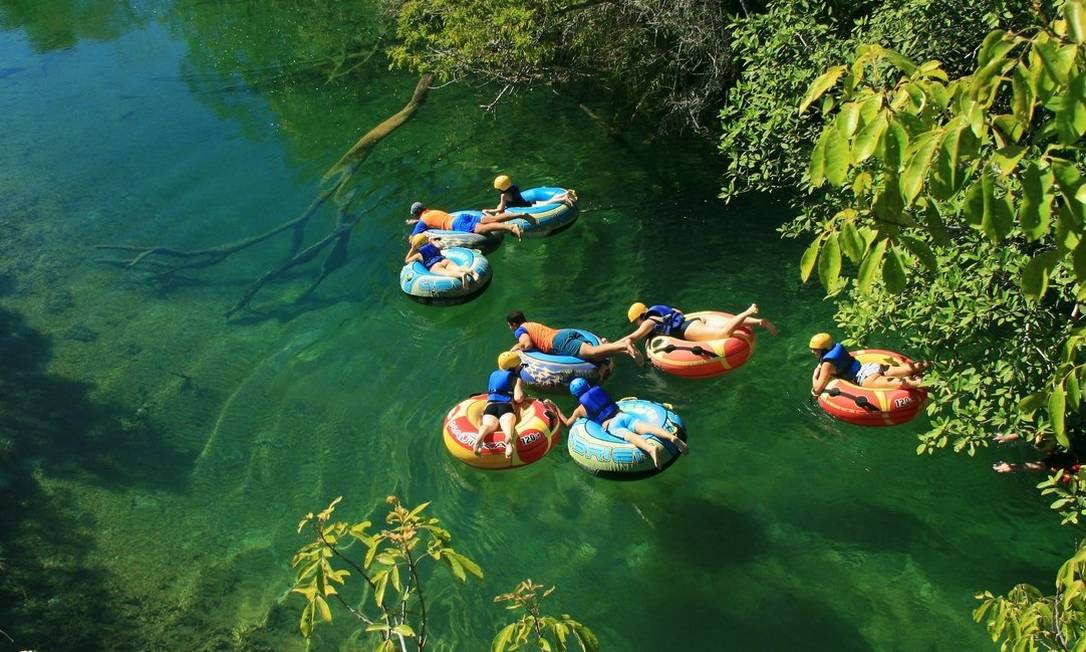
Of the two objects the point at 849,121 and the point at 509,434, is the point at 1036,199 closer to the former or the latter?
the point at 849,121

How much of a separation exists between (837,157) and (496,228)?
416 inches

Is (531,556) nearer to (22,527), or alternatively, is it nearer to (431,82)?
(22,527)

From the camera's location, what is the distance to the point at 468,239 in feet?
44.8

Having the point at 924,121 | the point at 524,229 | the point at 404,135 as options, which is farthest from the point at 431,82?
the point at 924,121

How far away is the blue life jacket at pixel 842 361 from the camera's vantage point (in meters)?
9.91

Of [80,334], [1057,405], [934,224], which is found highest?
[934,224]

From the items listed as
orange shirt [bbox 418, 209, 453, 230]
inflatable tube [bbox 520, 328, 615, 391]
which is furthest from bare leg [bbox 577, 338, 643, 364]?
orange shirt [bbox 418, 209, 453, 230]

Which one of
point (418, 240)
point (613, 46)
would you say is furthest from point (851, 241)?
point (613, 46)

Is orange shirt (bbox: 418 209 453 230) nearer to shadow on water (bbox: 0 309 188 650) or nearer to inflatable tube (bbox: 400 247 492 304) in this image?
inflatable tube (bbox: 400 247 492 304)

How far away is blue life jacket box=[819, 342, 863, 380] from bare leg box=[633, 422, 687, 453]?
6.36 ft

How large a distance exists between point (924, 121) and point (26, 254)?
16847 mm

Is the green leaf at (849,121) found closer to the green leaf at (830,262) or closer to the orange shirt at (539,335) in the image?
the green leaf at (830,262)

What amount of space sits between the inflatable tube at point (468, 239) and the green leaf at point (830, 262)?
34.2 ft

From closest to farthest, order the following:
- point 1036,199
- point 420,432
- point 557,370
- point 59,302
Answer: point 1036,199
point 557,370
point 420,432
point 59,302
